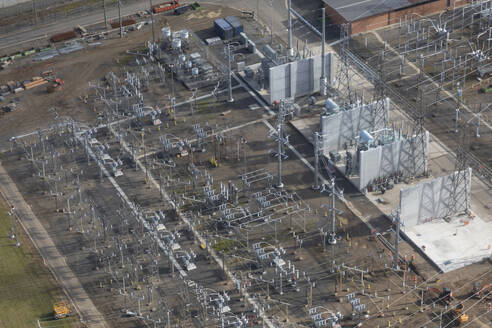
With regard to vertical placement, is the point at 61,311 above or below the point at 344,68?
below

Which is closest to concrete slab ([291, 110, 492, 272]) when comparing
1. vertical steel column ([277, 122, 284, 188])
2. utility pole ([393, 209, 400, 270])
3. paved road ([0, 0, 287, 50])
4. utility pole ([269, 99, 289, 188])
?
utility pole ([393, 209, 400, 270])

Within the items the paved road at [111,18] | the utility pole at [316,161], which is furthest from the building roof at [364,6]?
the utility pole at [316,161]

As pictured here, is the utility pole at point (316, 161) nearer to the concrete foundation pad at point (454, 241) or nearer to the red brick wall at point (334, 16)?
the concrete foundation pad at point (454, 241)

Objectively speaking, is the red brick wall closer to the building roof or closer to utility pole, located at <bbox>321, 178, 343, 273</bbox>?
the building roof

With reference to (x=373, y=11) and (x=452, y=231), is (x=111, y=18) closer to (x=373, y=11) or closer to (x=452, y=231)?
(x=373, y=11)

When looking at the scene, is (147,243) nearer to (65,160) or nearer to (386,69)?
(65,160)

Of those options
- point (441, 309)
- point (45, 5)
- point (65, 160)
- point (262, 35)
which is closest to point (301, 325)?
point (441, 309)

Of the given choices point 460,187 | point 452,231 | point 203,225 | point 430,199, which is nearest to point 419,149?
point 460,187
